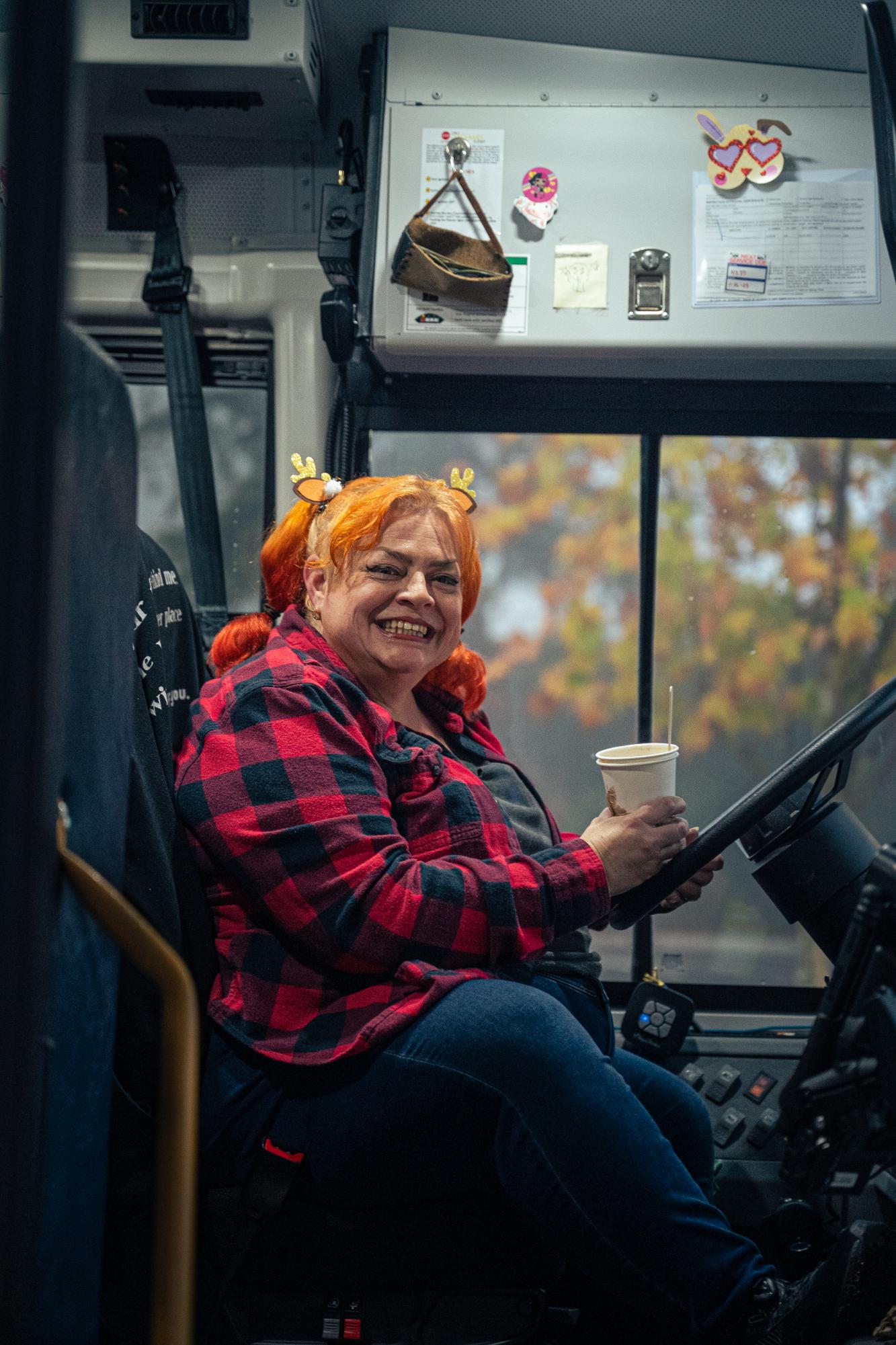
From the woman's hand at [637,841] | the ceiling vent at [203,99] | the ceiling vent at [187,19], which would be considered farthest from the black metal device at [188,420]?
the woman's hand at [637,841]

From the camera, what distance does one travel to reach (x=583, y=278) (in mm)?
2434

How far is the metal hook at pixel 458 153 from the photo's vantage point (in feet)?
8.06

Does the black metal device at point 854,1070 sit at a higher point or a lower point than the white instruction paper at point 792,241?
lower

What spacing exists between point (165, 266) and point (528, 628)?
1214mm

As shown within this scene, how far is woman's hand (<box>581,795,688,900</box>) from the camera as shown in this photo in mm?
1730

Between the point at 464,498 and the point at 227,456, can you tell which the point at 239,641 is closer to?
the point at 464,498

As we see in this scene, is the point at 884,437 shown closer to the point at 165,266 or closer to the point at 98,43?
the point at 165,266

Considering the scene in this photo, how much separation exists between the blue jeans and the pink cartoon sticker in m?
1.65

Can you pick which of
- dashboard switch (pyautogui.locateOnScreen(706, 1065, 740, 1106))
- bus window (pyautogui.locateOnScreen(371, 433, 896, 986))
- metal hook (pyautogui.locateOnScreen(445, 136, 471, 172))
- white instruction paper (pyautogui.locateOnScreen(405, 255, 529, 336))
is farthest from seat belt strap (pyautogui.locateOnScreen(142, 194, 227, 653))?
dashboard switch (pyautogui.locateOnScreen(706, 1065, 740, 1106))

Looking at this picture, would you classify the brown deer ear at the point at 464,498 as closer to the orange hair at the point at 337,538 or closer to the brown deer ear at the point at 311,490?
the orange hair at the point at 337,538

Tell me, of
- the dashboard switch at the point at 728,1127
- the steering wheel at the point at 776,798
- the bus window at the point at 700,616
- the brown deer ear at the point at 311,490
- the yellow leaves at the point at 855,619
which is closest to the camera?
the steering wheel at the point at 776,798

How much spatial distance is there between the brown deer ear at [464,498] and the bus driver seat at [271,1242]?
0.67 meters

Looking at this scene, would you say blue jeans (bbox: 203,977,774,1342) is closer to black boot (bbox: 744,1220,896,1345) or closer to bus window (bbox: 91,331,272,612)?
black boot (bbox: 744,1220,896,1345)

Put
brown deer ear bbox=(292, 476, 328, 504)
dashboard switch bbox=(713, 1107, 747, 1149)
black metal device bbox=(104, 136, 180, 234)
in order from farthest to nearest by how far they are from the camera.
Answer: black metal device bbox=(104, 136, 180, 234) < dashboard switch bbox=(713, 1107, 747, 1149) < brown deer ear bbox=(292, 476, 328, 504)
